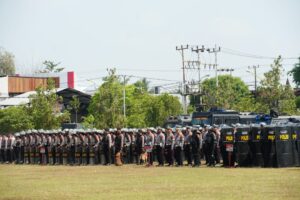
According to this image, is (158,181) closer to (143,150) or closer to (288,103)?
(143,150)

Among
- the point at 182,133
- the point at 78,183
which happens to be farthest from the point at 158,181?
the point at 182,133

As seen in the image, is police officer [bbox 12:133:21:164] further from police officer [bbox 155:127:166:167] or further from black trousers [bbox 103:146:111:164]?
police officer [bbox 155:127:166:167]

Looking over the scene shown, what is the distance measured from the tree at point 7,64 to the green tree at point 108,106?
56.3 metres

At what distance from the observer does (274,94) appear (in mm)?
80938

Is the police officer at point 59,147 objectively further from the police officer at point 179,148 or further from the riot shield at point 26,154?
the police officer at point 179,148

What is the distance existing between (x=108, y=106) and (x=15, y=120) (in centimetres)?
1005

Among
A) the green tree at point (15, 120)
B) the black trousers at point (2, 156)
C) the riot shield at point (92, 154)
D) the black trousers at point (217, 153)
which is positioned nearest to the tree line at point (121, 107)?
the green tree at point (15, 120)

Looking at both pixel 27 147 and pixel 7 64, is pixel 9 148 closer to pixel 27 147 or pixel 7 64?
pixel 27 147

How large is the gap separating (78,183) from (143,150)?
14084 millimetres

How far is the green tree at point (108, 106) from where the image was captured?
257ft

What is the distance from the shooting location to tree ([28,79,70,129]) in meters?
69.8

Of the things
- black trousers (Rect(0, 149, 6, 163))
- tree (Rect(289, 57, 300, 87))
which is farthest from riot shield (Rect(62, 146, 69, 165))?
tree (Rect(289, 57, 300, 87))

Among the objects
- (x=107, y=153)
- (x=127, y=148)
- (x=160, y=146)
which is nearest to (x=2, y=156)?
(x=107, y=153)

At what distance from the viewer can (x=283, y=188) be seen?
23.5 m
